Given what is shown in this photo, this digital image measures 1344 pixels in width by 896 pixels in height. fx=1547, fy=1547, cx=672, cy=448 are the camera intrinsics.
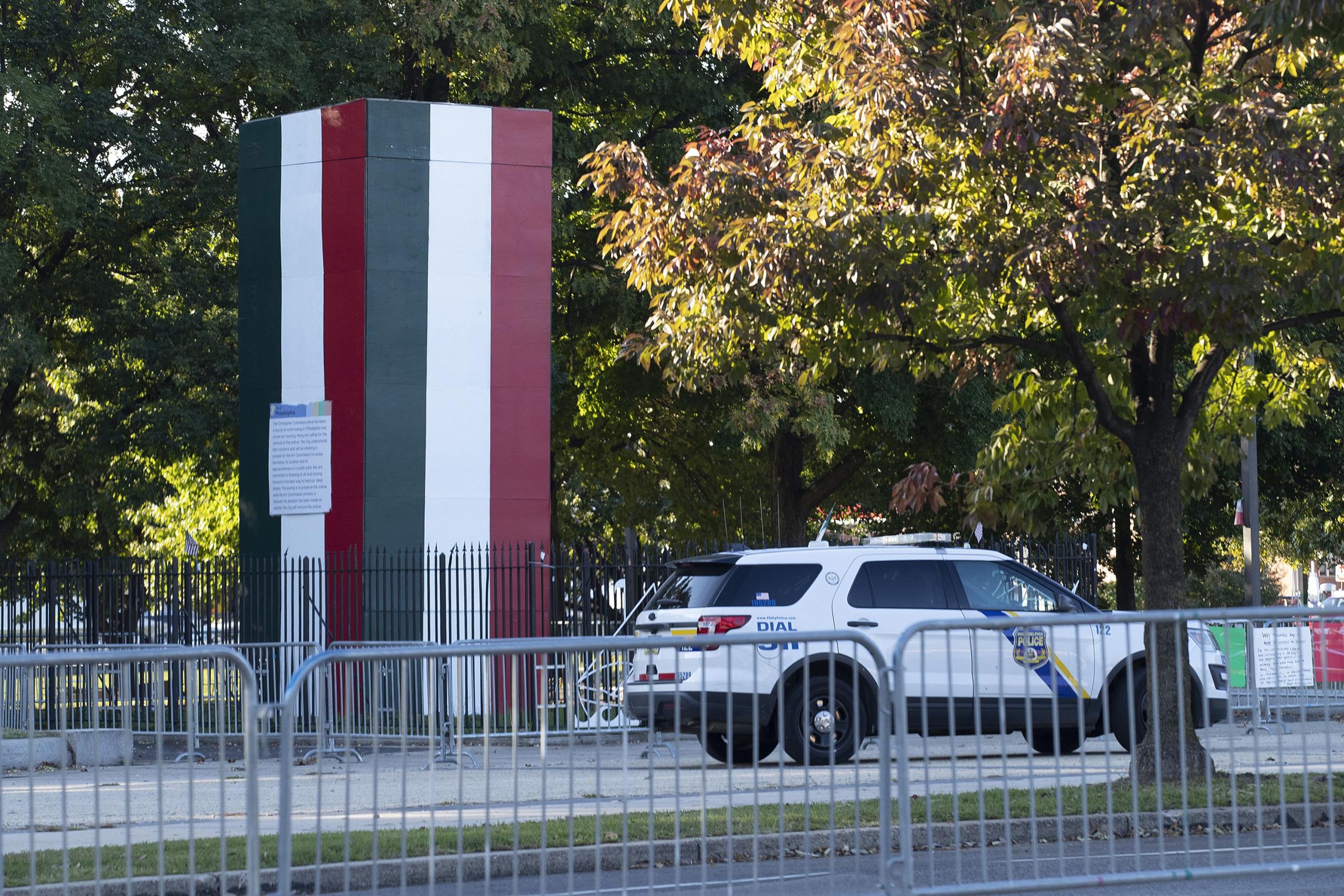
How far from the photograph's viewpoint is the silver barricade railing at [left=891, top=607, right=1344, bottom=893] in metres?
6.40

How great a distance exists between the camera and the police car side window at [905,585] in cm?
1363

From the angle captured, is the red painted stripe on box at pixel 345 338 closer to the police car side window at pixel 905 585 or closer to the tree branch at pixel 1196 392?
the police car side window at pixel 905 585

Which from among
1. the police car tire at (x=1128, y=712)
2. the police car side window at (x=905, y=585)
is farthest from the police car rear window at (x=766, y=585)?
the police car tire at (x=1128, y=712)

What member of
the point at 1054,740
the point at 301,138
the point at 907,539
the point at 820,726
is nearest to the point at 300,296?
the point at 301,138

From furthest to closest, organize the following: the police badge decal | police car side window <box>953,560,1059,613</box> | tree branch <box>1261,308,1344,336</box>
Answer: police car side window <box>953,560,1059,613</box> → tree branch <box>1261,308,1344,336</box> → the police badge decal

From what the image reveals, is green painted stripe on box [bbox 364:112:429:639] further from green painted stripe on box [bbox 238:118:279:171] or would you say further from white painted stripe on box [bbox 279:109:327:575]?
green painted stripe on box [bbox 238:118:279:171]

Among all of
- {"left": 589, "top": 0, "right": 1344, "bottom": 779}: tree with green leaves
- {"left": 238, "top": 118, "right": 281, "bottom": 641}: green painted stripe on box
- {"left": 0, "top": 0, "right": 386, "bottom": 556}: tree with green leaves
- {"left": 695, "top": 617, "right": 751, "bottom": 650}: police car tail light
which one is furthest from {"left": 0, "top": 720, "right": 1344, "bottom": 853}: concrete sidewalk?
{"left": 0, "top": 0, "right": 386, "bottom": 556}: tree with green leaves

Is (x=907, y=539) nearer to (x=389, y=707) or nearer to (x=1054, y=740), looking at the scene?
(x=1054, y=740)

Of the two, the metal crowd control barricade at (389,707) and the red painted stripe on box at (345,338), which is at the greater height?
the red painted stripe on box at (345,338)

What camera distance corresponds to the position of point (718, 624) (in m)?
13.1

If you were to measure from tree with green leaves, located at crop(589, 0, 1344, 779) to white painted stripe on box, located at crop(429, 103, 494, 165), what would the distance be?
25.0 feet

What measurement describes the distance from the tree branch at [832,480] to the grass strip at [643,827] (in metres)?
21.9

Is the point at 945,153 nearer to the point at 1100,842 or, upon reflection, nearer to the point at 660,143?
the point at 1100,842

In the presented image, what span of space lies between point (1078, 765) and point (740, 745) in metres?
1.50
